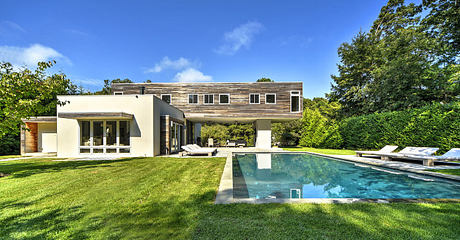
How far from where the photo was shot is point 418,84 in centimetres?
1568

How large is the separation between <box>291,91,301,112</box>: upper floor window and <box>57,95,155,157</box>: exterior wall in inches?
465

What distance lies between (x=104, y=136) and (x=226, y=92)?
9.94 meters

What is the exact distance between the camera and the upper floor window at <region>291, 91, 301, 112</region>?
17.2 m

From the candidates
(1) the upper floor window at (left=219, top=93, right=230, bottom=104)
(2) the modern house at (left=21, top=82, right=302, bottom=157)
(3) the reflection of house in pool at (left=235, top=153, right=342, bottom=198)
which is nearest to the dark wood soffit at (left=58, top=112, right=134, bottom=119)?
(2) the modern house at (left=21, top=82, right=302, bottom=157)

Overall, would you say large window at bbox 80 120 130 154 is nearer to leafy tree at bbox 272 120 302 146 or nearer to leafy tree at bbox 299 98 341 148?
leafy tree at bbox 272 120 302 146

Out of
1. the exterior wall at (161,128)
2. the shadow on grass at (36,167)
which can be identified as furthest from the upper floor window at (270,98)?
the shadow on grass at (36,167)

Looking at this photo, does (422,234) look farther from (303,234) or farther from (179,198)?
(179,198)

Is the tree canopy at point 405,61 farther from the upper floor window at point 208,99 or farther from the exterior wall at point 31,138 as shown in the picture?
the exterior wall at point 31,138

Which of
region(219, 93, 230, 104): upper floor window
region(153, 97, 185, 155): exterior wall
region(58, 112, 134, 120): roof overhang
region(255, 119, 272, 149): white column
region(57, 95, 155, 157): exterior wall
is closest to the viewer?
region(58, 112, 134, 120): roof overhang

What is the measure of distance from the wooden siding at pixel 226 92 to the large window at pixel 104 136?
6431mm

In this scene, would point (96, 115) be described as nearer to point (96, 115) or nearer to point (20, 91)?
point (96, 115)

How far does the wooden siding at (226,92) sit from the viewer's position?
17328 mm

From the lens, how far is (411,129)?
11.9 metres

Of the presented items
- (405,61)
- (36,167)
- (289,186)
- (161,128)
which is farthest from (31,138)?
(405,61)
